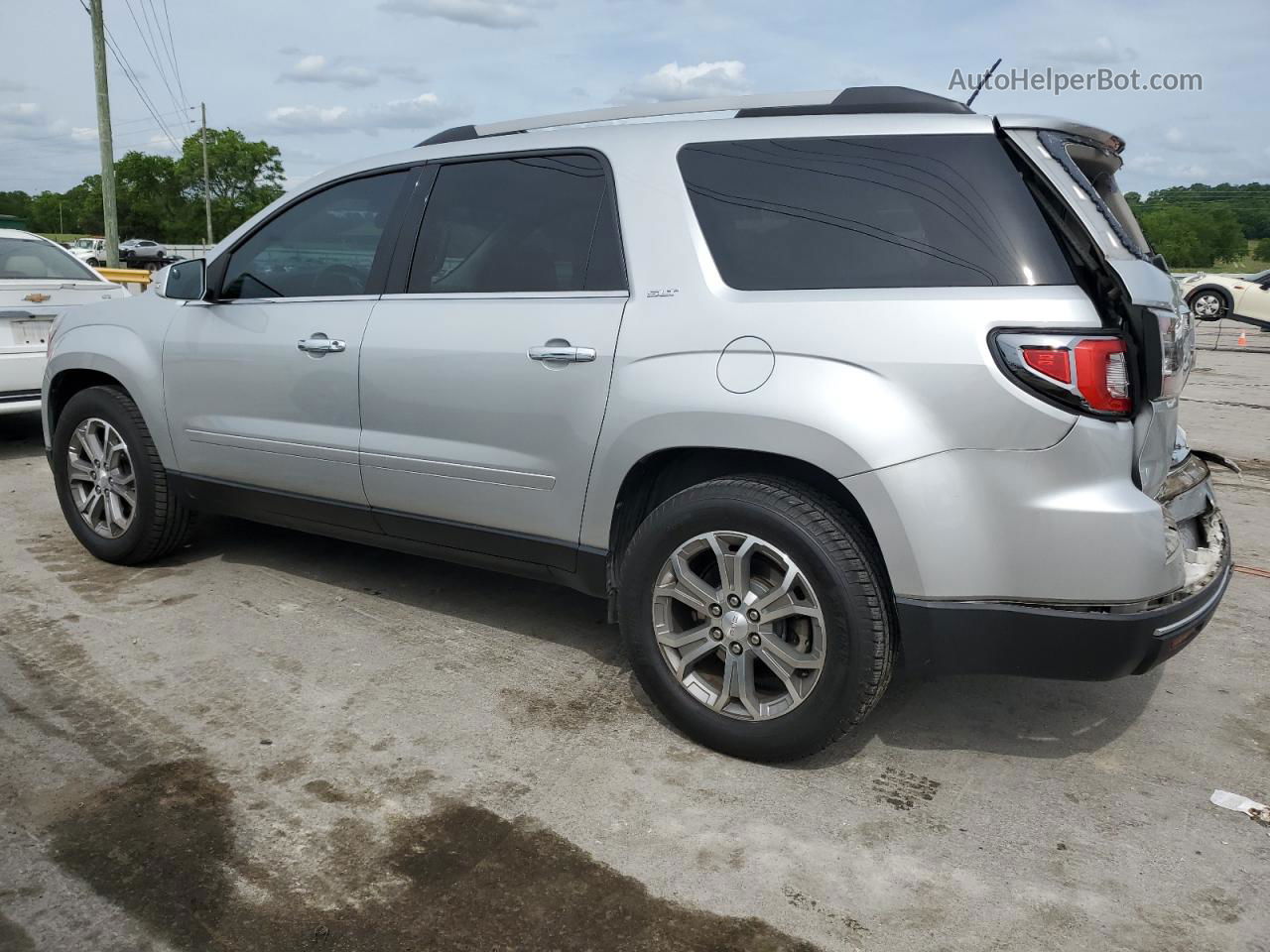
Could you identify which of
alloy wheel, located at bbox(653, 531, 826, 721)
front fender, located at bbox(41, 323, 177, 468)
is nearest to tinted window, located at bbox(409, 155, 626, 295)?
alloy wheel, located at bbox(653, 531, 826, 721)

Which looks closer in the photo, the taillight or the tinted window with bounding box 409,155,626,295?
the taillight

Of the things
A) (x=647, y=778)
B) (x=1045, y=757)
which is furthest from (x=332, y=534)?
(x=1045, y=757)

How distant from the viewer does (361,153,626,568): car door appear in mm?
3549

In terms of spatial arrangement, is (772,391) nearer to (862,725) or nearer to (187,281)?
(862,725)

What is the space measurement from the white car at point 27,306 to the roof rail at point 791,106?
5051 mm

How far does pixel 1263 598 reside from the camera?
15.8ft

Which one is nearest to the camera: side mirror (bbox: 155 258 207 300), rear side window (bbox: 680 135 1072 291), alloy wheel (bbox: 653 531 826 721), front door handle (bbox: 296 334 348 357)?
rear side window (bbox: 680 135 1072 291)

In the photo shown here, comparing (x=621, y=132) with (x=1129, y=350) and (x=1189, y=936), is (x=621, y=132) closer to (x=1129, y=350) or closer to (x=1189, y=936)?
(x=1129, y=350)

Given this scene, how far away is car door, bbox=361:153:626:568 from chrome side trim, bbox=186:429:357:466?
0.49 ft

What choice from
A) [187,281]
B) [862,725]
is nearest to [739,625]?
[862,725]

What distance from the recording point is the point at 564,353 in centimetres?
352

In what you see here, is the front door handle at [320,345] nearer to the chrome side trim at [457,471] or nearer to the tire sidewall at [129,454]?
the chrome side trim at [457,471]

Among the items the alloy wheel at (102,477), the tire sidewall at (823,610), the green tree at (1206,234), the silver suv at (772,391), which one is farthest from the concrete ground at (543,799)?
the green tree at (1206,234)

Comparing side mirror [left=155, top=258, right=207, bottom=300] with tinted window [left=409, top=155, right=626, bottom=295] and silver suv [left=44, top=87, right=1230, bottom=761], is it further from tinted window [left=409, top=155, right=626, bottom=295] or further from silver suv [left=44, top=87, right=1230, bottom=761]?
tinted window [left=409, top=155, right=626, bottom=295]
